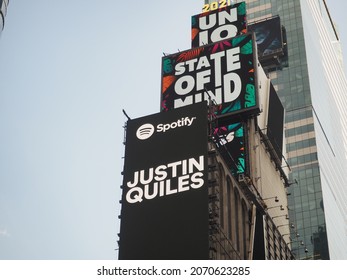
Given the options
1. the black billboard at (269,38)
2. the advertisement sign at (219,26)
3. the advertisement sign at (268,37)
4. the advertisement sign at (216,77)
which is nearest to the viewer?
the advertisement sign at (216,77)

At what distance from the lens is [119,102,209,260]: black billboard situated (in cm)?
5534

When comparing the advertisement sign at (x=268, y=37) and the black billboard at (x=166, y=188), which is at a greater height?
the advertisement sign at (x=268, y=37)

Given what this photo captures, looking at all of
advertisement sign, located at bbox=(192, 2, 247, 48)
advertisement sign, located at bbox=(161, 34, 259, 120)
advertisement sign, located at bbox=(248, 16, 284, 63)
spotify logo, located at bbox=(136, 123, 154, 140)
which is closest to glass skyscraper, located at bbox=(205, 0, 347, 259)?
advertisement sign, located at bbox=(248, 16, 284, 63)

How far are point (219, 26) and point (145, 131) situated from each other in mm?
30708

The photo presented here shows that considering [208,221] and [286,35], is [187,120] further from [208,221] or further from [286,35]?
[286,35]

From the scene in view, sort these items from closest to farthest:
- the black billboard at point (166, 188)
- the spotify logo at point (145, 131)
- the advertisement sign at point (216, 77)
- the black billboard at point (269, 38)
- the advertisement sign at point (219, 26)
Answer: the black billboard at point (166, 188) → the spotify logo at point (145, 131) → the advertisement sign at point (216, 77) → the advertisement sign at point (219, 26) → the black billboard at point (269, 38)

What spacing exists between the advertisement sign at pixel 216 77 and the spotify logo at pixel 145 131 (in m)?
12.2

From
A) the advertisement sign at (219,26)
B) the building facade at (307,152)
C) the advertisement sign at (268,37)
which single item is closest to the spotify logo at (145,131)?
the advertisement sign at (219,26)

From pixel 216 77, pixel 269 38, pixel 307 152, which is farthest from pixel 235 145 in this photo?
pixel 269 38

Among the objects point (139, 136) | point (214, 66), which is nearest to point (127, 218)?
point (139, 136)

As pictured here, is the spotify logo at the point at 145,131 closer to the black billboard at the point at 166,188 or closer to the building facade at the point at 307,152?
the black billboard at the point at 166,188

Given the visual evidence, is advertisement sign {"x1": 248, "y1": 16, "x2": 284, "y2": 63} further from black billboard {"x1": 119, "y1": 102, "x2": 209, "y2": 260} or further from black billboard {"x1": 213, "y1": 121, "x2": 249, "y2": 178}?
black billboard {"x1": 119, "y1": 102, "x2": 209, "y2": 260}

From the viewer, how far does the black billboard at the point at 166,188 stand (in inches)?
2179

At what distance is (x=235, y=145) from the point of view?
249 feet
